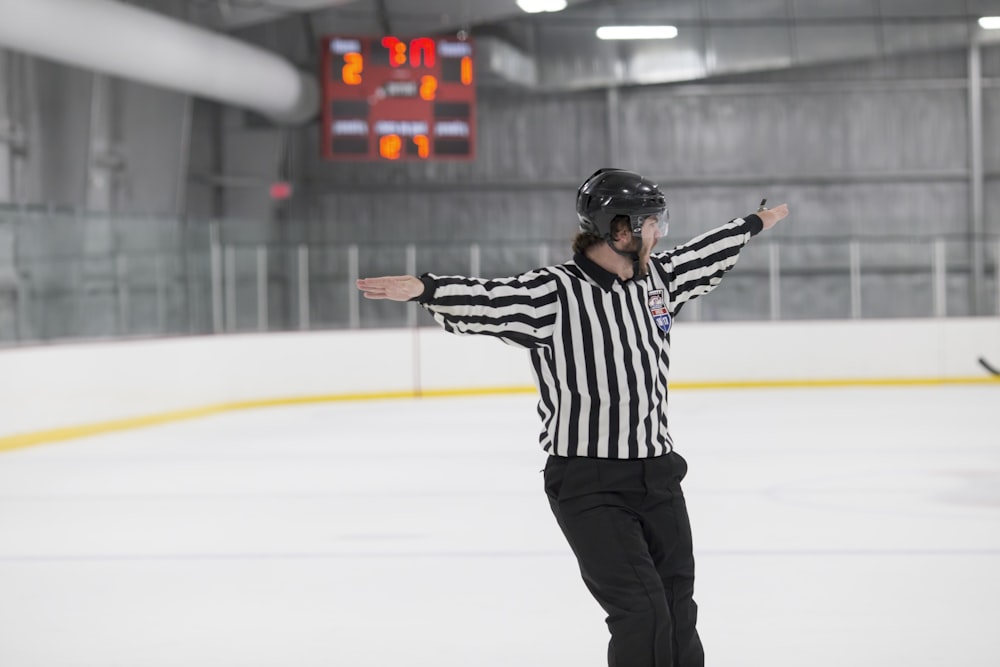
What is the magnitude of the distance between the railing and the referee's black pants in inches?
374

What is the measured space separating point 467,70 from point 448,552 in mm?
9167

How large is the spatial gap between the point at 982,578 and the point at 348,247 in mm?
10659

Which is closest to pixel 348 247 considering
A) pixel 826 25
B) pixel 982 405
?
pixel 982 405

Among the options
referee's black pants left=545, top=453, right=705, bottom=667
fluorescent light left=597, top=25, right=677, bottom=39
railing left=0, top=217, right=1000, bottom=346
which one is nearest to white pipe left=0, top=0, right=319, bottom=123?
railing left=0, top=217, right=1000, bottom=346

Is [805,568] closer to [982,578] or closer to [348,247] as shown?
[982,578]

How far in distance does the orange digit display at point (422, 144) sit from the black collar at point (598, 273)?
1119 cm

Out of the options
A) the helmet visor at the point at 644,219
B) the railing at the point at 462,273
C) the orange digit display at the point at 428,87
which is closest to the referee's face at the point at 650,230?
the helmet visor at the point at 644,219

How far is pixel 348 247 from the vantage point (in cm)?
1441

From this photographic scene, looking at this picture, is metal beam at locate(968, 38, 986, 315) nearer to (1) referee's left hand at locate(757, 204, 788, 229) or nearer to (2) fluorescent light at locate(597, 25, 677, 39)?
(2) fluorescent light at locate(597, 25, 677, 39)

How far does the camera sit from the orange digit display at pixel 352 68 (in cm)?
1355

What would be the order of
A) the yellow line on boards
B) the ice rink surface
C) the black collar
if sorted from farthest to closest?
1. the yellow line on boards
2. the ice rink surface
3. the black collar

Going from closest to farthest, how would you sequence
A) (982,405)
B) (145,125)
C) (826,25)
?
1. (982,405)
2. (145,125)
3. (826,25)

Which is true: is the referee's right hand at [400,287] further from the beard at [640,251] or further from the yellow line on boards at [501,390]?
the yellow line on boards at [501,390]

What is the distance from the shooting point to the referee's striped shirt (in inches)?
95.7
